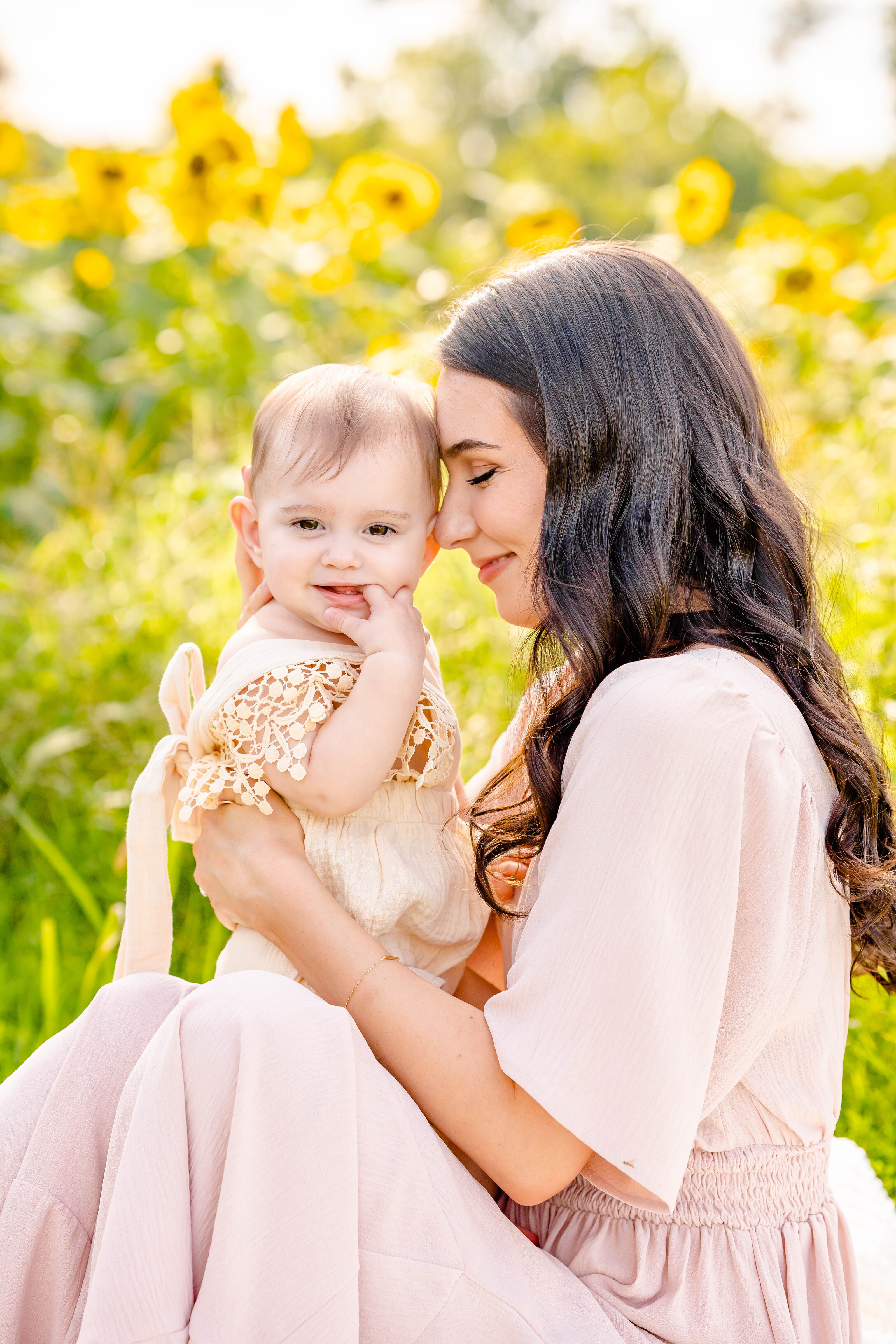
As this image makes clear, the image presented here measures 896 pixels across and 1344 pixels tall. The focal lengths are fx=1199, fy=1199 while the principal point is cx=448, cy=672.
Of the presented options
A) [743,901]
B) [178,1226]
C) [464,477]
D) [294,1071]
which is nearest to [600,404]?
[464,477]

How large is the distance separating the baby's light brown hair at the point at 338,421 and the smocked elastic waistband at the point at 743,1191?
101 cm

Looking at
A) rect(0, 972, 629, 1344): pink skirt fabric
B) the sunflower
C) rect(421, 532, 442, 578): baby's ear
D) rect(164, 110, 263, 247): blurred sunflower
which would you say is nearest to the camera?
rect(0, 972, 629, 1344): pink skirt fabric

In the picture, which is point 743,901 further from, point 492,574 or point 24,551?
point 24,551

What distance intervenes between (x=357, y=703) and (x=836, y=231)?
14.8ft

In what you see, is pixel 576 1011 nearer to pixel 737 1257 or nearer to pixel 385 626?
pixel 737 1257

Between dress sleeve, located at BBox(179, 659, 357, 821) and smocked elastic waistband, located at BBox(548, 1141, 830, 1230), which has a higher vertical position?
dress sleeve, located at BBox(179, 659, 357, 821)

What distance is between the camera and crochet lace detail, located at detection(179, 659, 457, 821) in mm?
1653

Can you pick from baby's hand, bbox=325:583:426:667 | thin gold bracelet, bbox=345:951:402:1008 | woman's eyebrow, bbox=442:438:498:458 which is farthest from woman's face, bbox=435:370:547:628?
thin gold bracelet, bbox=345:951:402:1008

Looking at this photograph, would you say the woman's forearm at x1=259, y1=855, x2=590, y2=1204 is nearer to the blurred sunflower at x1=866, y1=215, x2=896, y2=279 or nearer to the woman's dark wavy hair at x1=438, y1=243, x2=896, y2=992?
the woman's dark wavy hair at x1=438, y1=243, x2=896, y2=992

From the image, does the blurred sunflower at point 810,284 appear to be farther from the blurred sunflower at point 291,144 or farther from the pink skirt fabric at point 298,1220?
the pink skirt fabric at point 298,1220

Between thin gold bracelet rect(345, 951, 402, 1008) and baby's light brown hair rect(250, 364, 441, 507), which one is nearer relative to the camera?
thin gold bracelet rect(345, 951, 402, 1008)

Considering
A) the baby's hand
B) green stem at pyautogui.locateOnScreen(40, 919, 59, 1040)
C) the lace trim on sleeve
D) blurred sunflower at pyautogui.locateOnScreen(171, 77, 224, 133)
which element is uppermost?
blurred sunflower at pyautogui.locateOnScreen(171, 77, 224, 133)

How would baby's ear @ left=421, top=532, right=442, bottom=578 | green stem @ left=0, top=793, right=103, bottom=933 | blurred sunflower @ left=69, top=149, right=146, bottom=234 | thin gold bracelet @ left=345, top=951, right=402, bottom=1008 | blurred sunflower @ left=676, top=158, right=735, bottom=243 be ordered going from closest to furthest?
thin gold bracelet @ left=345, top=951, right=402, bottom=1008 → baby's ear @ left=421, top=532, right=442, bottom=578 → green stem @ left=0, top=793, right=103, bottom=933 → blurred sunflower @ left=676, top=158, right=735, bottom=243 → blurred sunflower @ left=69, top=149, right=146, bottom=234

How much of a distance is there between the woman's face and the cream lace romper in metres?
0.21
